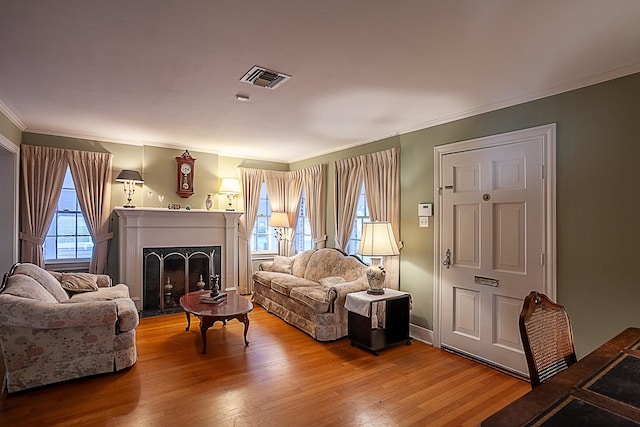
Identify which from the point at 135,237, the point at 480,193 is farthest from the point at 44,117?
the point at 480,193

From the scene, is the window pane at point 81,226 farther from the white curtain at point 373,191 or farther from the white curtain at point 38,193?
the white curtain at point 373,191

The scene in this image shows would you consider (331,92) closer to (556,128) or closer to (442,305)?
(556,128)

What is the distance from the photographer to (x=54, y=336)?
9.06 feet

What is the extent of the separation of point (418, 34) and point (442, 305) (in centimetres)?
275

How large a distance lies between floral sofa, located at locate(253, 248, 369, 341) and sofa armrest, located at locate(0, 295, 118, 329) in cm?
199

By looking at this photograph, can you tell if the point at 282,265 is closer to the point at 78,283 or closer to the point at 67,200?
the point at 78,283

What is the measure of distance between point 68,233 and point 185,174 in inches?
70.3

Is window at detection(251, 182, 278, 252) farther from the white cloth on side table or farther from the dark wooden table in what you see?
the dark wooden table

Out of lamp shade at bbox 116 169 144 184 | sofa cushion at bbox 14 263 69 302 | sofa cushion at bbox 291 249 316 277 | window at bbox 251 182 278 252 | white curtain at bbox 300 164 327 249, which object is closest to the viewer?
sofa cushion at bbox 14 263 69 302

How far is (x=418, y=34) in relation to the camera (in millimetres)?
2041

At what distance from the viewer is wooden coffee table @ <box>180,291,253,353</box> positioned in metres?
3.41

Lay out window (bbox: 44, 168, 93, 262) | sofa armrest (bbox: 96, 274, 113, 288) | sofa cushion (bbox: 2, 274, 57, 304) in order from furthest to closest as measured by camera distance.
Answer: window (bbox: 44, 168, 93, 262), sofa armrest (bbox: 96, 274, 113, 288), sofa cushion (bbox: 2, 274, 57, 304)

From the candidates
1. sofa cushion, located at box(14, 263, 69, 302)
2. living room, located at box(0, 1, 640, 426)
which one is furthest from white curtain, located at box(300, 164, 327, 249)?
sofa cushion, located at box(14, 263, 69, 302)

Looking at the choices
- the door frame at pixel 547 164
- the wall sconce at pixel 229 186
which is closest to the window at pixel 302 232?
the wall sconce at pixel 229 186
